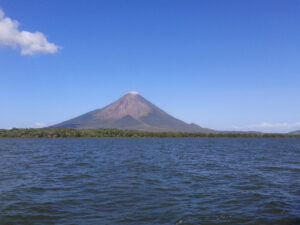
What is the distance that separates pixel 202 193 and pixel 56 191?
28.8ft

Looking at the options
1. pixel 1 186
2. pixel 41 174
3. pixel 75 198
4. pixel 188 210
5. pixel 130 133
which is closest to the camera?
pixel 188 210

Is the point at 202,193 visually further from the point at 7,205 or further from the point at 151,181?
the point at 7,205

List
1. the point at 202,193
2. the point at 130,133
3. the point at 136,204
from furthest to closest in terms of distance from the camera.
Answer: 1. the point at 130,133
2. the point at 202,193
3. the point at 136,204

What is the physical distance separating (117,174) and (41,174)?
634cm

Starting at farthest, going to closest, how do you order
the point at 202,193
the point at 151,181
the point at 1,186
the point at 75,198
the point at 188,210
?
the point at 151,181, the point at 1,186, the point at 202,193, the point at 75,198, the point at 188,210

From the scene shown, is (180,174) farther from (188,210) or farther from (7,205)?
(7,205)

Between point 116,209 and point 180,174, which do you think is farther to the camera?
point 180,174

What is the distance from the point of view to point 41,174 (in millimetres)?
21531

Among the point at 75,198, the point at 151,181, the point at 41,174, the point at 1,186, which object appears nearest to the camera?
the point at 75,198

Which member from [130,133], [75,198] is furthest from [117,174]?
[130,133]

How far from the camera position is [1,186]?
54.4ft

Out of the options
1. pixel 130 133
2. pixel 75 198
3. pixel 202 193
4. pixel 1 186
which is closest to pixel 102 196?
pixel 75 198

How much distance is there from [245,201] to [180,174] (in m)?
8.52

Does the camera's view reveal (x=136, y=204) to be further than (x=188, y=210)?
Yes
